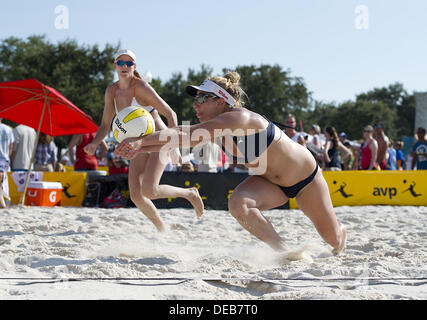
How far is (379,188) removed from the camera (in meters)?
8.78

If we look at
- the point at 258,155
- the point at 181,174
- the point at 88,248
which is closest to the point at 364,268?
the point at 258,155

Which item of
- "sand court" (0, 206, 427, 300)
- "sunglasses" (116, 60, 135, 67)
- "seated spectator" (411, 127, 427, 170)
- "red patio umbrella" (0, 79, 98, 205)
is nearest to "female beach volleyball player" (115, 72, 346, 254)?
"sand court" (0, 206, 427, 300)

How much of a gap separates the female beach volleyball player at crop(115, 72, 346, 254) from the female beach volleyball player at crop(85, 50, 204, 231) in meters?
1.04

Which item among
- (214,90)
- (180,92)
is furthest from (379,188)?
(180,92)

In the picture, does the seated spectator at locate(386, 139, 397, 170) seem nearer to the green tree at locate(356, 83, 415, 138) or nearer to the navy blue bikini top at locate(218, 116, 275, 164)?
the navy blue bikini top at locate(218, 116, 275, 164)

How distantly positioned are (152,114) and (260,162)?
4.75ft

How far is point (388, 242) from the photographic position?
4.38 m

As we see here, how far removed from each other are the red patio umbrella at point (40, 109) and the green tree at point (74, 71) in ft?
73.0

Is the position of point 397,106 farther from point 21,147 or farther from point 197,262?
point 197,262

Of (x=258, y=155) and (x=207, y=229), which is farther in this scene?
(x=207, y=229)

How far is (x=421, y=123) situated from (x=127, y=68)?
26.2m

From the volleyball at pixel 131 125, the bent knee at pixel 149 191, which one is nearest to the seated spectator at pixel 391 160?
the bent knee at pixel 149 191

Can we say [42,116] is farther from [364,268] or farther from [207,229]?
[364,268]

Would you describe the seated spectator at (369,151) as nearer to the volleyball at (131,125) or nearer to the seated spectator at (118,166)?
the seated spectator at (118,166)
